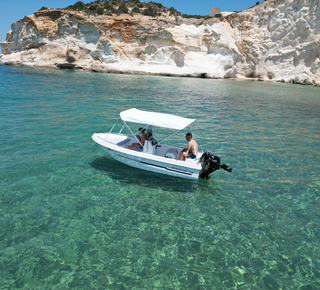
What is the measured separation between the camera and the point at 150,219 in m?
6.11

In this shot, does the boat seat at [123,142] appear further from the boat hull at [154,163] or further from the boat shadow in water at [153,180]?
the boat shadow in water at [153,180]

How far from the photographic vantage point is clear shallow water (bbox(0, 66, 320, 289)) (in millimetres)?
4613

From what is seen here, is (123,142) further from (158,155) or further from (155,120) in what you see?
(155,120)

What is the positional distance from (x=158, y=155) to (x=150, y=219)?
3048 millimetres

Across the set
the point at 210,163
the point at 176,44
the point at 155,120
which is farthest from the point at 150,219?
the point at 176,44

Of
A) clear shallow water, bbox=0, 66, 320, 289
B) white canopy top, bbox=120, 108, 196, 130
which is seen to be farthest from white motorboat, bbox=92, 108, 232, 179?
clear shallow water, bbox=0, 66, 320, 289

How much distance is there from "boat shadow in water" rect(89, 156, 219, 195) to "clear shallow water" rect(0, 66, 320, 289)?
0.07 metres

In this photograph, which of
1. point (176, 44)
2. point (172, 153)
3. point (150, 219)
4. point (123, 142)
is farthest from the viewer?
point (176, 44)

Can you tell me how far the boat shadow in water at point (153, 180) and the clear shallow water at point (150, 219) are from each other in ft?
0.22

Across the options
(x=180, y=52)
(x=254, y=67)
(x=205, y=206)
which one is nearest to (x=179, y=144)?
(x=205, y=206)

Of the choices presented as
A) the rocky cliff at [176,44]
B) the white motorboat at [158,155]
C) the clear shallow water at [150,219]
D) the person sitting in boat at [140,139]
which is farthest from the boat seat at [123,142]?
the rocky cliff at [176,44]

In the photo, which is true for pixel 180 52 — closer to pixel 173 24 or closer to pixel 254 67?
pixel 173 24

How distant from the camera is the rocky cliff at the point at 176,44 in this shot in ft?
167

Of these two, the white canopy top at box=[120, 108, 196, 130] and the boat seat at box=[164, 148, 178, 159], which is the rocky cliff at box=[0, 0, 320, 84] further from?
the boat seat at box=[164, 148, 178, 159]
